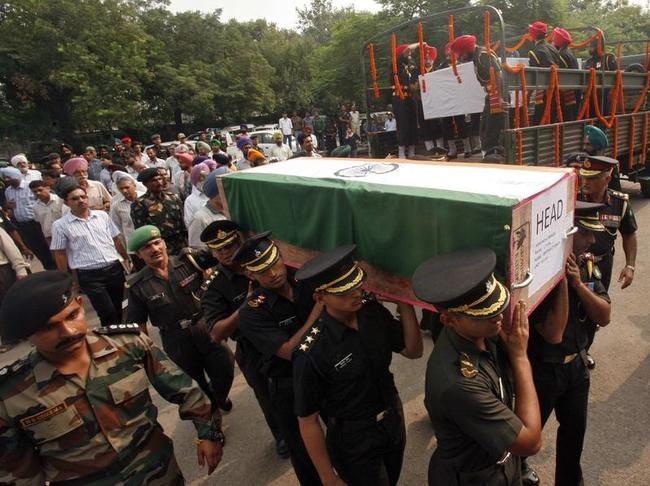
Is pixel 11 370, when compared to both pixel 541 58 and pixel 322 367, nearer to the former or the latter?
pixel 322 367

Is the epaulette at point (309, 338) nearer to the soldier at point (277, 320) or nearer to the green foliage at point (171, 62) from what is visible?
the soldier at point (277, 320)

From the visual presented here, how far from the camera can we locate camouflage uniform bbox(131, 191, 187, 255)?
4309mm

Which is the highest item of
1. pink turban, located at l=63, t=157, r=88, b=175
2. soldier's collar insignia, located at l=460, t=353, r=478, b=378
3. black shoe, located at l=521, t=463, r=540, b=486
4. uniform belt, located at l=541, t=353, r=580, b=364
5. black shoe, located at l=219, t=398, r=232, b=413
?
pink turban, located at l=63, t=157, r=88, b=175

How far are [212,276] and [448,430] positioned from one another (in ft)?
5.64

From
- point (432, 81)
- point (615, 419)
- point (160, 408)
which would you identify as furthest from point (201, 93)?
point (615, 419)

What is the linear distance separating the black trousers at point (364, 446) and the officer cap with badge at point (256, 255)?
2.69 ft

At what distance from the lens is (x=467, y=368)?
1494mm

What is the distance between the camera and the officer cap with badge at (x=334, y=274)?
172 centimetres

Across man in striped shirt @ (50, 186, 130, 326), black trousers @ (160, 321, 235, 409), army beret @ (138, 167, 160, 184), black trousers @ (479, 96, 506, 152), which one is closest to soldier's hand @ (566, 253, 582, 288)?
black trousers @ (160, 321, 235, 409)

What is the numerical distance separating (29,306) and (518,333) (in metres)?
1.81

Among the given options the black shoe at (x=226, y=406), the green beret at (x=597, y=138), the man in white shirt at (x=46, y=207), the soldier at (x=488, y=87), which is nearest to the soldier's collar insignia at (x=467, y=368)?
the black shoe at (x=226, y=406)

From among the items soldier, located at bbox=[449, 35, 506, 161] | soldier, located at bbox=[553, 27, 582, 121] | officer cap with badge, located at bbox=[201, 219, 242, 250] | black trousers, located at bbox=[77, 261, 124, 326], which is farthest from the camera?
soldier, located at bbox=[553, 27, 582, 121]

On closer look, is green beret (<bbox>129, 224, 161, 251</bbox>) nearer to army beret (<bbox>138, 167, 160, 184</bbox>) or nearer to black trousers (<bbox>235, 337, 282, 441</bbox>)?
black trousers (<bbox>235, 337, 282, 441</bbox>)

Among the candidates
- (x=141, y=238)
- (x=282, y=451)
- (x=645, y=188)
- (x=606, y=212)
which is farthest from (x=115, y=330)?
(x=645, y=188)
